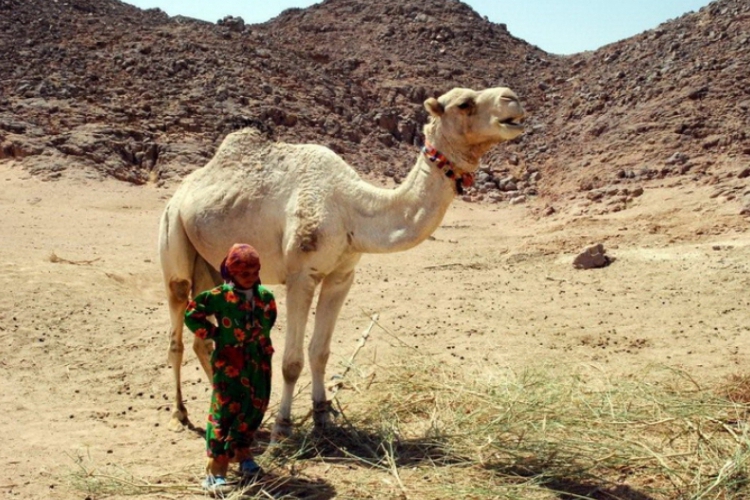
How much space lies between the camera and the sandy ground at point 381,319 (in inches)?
224

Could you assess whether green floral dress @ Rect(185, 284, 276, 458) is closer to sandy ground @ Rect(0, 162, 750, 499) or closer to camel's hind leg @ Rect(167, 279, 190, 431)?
sandy ground @ Rect(0, 162, 750, 499)

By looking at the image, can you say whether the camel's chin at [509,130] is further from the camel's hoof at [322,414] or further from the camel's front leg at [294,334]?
the camel's hoof at [322,414]

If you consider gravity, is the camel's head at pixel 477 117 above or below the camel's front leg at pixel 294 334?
above

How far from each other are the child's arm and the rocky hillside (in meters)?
15.2

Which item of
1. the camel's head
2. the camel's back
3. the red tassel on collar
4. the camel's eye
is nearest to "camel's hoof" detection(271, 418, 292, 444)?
the camel's back

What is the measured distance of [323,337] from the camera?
5.36 metres

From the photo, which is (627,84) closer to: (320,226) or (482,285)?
(482,285)

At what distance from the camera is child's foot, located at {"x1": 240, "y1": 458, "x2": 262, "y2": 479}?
442cm

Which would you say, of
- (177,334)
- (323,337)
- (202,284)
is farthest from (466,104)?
(177,334)

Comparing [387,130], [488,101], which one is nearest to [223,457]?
[488,101]

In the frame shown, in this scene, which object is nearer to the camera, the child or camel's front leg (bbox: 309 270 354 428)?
the child

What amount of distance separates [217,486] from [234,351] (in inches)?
28.7

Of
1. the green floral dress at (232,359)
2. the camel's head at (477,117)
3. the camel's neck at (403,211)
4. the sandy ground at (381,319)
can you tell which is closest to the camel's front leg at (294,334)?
the camel's neck at (403,211)

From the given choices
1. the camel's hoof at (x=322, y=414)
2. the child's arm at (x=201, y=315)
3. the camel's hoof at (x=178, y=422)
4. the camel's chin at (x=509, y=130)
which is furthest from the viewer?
the camel's hoof at (x=178, y=422)
